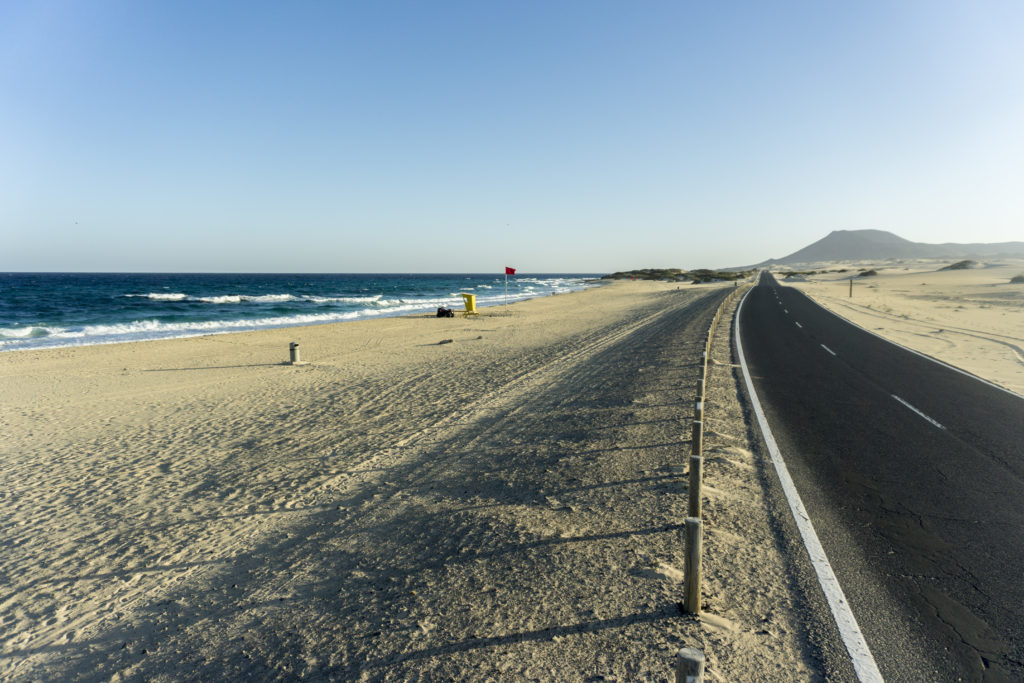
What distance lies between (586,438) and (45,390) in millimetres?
14218

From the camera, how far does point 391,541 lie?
17.1ft

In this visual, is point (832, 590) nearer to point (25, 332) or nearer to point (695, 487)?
point (695, 487)

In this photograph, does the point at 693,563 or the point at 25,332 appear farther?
the point at 25,332

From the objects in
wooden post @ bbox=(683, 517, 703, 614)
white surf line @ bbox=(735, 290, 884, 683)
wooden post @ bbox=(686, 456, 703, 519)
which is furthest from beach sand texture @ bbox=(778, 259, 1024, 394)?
wooden post @ bbox=(683, 517, 703, 614)

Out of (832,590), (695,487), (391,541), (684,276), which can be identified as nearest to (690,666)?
(695,487)

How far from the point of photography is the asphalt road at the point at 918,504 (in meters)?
3.67

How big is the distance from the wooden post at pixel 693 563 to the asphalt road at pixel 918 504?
111 cm

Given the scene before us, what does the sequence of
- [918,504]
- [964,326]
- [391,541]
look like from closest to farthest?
[391,541], [918,504], [964,326]

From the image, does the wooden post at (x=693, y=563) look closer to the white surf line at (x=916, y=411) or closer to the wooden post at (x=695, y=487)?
the wooden post at (x=695, y=487)

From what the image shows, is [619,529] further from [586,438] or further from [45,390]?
[45,390]

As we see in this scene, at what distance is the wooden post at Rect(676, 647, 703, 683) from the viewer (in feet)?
8.26

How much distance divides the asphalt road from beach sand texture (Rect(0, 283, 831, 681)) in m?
0.56

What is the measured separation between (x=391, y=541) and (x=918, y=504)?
5.53m

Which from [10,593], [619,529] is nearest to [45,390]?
[10,593]
